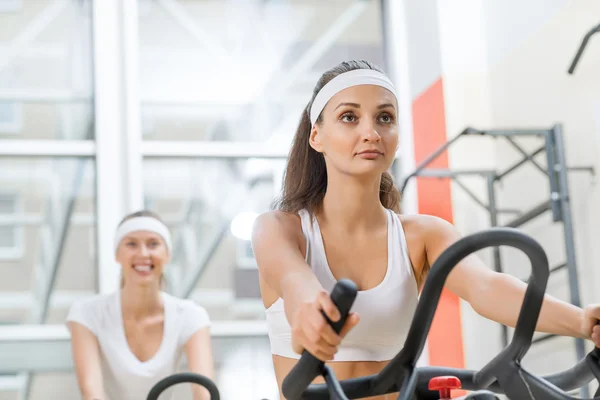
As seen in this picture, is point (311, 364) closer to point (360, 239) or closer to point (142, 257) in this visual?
point (360, 239)

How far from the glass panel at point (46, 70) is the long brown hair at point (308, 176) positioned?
8.17ft

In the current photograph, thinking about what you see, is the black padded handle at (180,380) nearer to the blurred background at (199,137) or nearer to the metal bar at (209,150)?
the blurred background at (199,137)

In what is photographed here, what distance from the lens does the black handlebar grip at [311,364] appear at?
0.50m

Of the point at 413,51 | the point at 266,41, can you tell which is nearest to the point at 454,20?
the point at 413,51

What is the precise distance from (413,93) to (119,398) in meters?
2.14

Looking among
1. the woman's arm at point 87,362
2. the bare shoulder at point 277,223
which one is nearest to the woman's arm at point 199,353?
the woman's arm at point 87,362

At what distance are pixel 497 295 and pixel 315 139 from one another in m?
0.44

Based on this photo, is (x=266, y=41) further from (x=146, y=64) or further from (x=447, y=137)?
(x=447, y=137)

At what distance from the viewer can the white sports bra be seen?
1.12m

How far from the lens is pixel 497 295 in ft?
3.10

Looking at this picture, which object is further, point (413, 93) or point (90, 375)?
point (413, 93)

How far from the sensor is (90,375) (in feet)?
8.23

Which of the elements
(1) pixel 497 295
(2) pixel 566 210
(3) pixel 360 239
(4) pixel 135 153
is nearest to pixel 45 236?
(4) pixel 135 153

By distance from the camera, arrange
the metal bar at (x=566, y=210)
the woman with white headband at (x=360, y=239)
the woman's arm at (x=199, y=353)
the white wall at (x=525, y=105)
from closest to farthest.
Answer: the woman with white headband at (x=360, y=239) < the metal bar at (x=566, y=210) < the woman's arm at (x=199, y=353) < the white wall at (x=525, y=105)
